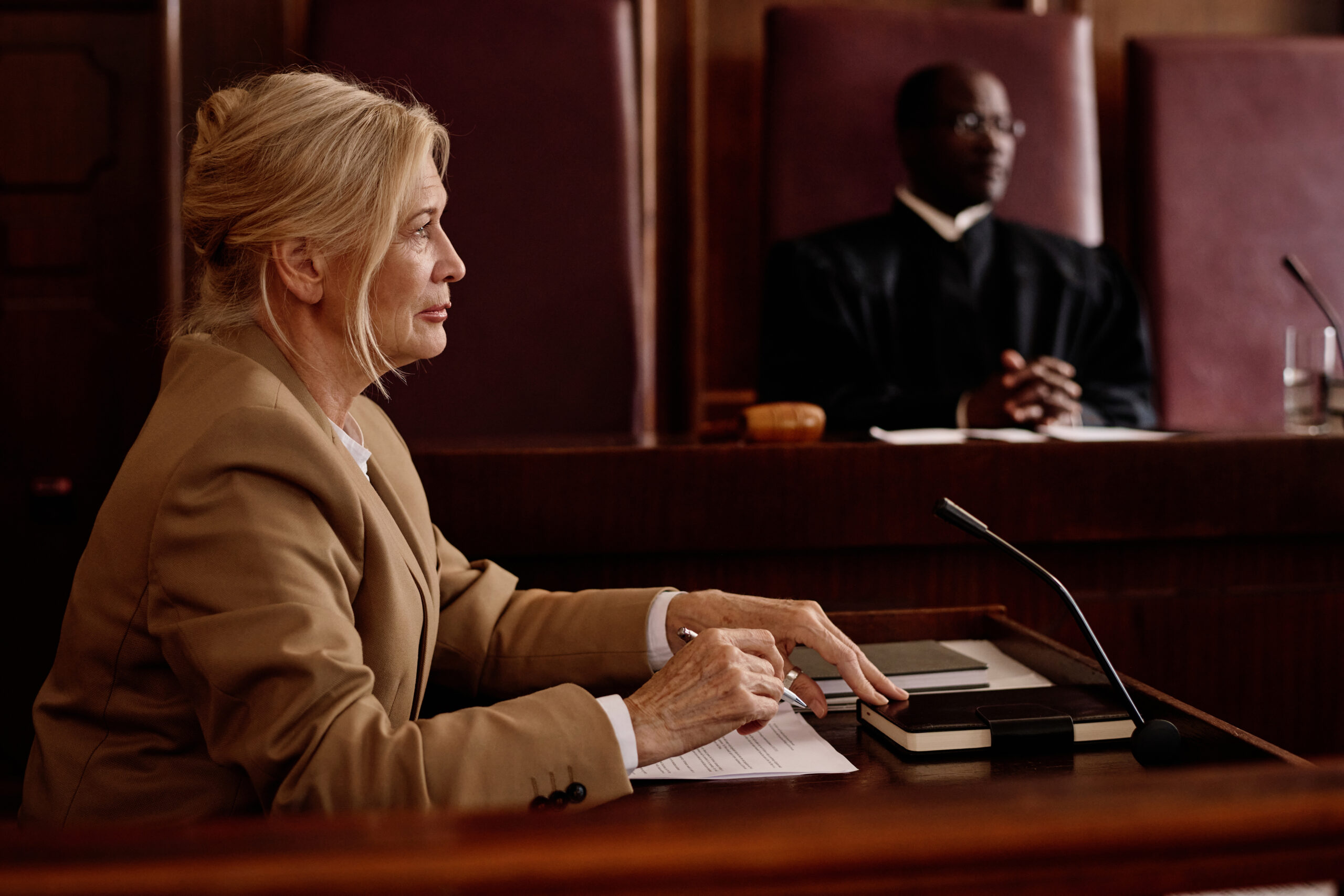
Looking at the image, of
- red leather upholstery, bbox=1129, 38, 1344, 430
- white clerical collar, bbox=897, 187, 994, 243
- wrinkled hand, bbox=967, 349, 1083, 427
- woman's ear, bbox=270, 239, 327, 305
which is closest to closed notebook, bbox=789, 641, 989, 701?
woman's ear, bbox=270, 239, 327, 305

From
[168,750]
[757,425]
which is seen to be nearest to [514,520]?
[757,425]

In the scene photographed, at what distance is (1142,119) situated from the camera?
343 cm

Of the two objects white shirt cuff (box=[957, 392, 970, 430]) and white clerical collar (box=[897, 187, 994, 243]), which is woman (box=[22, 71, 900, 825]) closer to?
white shirt cuff (box=[957, 392, 970, 430])

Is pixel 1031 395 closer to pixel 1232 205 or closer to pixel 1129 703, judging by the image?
pixel 1129 703

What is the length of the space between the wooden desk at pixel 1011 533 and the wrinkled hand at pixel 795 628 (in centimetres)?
51

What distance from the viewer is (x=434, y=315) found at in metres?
1.26

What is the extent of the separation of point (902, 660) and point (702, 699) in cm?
31

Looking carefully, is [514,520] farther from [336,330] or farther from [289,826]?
[289,826]

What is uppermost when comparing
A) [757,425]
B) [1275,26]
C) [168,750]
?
[1275,26]

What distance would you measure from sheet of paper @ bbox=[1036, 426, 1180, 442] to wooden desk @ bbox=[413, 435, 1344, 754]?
4cm

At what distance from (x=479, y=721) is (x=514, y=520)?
837mm

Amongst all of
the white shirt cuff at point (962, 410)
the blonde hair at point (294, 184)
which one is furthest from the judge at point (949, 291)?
the blonde hair at point (294, 184)

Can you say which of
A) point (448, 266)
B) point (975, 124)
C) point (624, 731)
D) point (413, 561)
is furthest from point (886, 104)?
point (624, 731)

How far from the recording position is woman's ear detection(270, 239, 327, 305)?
113cm
